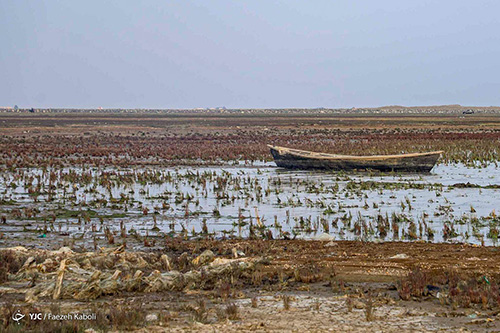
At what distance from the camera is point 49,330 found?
696cm

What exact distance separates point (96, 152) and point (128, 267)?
26.3m

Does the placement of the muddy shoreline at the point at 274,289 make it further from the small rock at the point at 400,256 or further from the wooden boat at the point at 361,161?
the wooden boat at the point at 361,161

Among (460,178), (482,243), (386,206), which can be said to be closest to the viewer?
(482,243)

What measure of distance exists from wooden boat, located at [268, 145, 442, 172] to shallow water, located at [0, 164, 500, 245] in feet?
2.81

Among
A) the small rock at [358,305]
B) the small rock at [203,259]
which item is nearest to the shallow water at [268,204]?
the small rock at [203,259]

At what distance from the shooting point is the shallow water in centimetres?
1398

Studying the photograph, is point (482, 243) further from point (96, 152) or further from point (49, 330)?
point (96, 152)

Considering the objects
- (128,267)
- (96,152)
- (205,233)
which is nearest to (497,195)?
(205,233)

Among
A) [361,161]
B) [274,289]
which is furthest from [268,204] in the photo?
[361,161]

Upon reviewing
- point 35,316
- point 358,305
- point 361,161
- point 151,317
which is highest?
point 361,161

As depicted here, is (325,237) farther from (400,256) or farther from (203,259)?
(203,259)

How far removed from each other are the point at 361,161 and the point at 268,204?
9428 mm

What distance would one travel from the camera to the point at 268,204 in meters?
18.0

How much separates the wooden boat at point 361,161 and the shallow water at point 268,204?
855 mm
